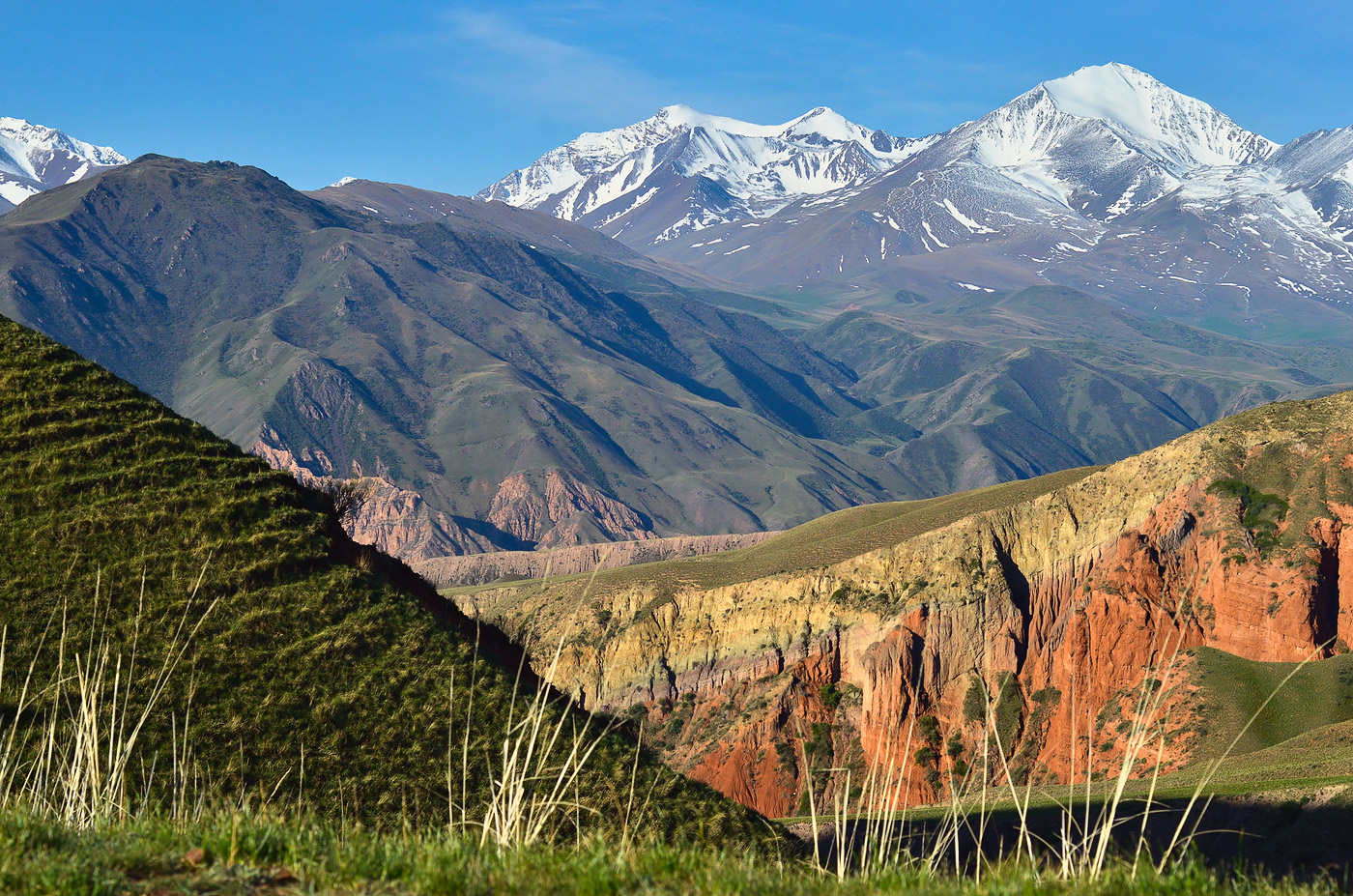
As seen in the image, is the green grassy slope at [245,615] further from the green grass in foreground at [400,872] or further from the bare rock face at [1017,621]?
the bare rock face at [1017,621]

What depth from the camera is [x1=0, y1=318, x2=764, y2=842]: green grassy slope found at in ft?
55.7

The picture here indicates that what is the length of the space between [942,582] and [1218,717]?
55.2ft

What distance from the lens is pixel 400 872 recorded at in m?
7.20

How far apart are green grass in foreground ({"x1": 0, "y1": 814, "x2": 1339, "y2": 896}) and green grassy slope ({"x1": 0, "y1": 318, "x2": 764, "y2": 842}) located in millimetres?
7081

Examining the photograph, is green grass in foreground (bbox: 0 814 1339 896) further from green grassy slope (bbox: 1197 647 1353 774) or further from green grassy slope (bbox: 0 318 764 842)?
green grassy slope (bbox: 1197 647 1353 774)

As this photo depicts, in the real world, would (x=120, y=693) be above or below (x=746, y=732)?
above

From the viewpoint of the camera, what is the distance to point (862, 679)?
218 feet

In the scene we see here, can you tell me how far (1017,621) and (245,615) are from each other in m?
→ 54.9

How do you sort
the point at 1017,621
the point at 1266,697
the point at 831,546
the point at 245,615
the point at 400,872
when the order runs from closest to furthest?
the point at 400,872 < the point at 245,615 < the point at 1266,697 < the point at 1017,621 < the point at 831,546

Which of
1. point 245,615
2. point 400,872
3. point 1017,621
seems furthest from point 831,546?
point 400,872

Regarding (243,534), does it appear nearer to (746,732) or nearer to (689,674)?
(746,732)

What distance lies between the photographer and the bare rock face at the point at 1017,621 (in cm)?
6275

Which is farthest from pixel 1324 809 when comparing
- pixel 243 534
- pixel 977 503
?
pixel 977 503

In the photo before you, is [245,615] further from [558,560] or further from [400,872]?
[558,560]
